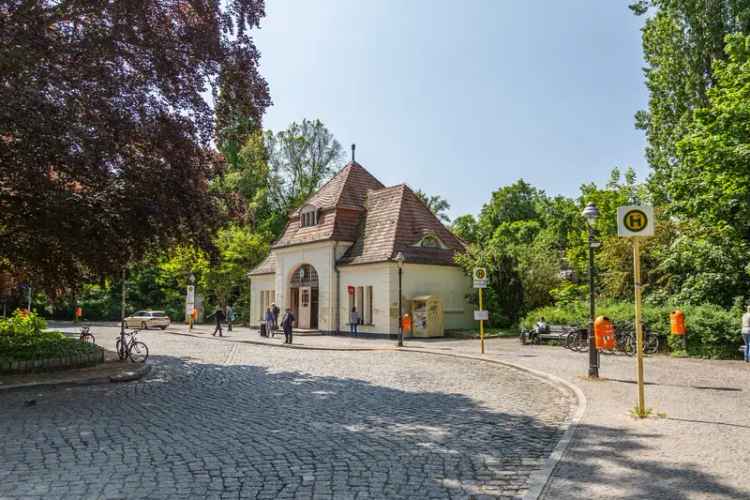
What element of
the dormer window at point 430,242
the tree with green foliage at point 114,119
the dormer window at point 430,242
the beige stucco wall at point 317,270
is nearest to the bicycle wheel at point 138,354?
the tree with green foliage at point 114,119

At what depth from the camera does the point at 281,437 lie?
7695 millimetres

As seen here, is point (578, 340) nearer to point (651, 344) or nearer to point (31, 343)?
point (651, 344)

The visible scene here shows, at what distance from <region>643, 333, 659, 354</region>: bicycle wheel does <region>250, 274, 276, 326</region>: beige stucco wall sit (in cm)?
2593

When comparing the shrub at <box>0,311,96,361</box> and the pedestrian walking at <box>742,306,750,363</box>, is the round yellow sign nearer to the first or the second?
the pedestrian walking at <box>742,306,750,363</box>

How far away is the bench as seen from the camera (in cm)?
2448

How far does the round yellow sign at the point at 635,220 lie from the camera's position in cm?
901

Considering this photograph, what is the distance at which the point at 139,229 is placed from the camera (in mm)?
13320

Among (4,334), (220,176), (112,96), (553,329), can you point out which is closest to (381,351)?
(553,329)

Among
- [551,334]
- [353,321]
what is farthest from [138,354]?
[551,334]

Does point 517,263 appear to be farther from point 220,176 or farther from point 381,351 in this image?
point 220,176

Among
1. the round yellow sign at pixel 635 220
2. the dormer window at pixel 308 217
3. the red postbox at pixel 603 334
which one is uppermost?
the dormer window at pixel 308 217

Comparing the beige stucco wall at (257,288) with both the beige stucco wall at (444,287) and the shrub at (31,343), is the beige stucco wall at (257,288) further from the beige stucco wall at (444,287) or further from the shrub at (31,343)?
the shrub at (31,343)

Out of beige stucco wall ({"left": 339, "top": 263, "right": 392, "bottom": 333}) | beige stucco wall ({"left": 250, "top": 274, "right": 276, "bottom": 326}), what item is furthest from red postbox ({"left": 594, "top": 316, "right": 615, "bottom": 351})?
beige stucco wall ({"left": 250, "top": 274, "right": 276, "bottom": 326})

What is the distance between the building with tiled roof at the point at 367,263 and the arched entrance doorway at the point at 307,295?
60 millimetres
